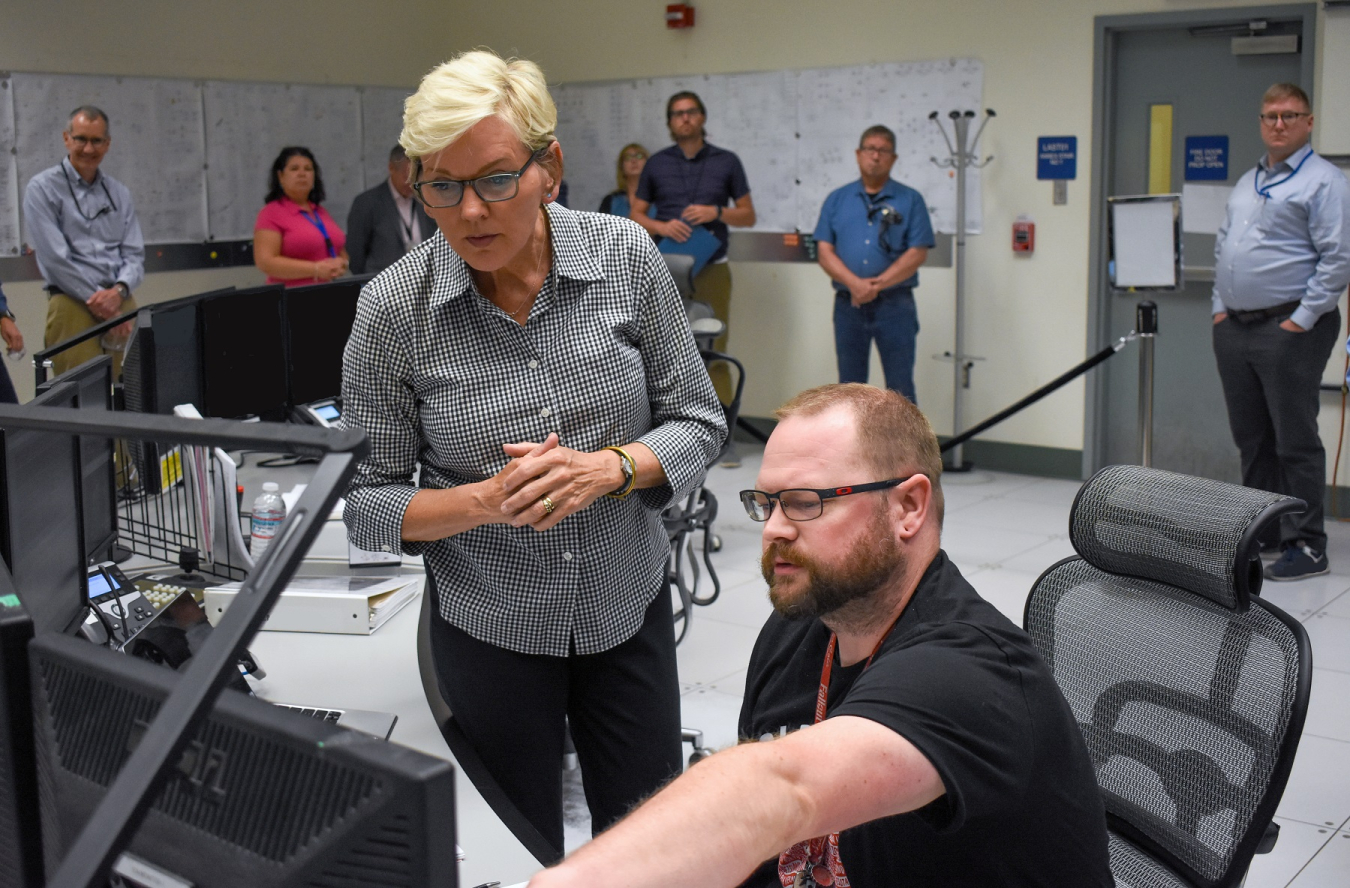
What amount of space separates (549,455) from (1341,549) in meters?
4.25

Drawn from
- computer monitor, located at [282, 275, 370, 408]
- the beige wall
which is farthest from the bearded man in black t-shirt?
the beige wall

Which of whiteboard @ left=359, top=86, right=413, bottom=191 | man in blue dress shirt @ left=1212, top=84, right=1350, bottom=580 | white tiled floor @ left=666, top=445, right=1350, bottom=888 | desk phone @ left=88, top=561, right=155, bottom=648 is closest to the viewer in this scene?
desk phone @ left=88, top=561, right=155, bottom=648

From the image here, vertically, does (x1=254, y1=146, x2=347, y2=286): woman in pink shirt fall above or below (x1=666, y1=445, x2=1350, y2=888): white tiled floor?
above

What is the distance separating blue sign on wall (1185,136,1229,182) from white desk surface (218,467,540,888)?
438 cm

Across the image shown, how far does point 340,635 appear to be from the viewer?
2.35 m

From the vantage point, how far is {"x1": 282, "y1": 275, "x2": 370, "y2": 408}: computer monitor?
A: 13.4ft

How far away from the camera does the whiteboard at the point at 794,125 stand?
6297mm

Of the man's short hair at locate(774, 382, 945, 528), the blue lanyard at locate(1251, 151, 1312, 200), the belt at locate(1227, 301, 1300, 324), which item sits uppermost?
the blue lanyard at locate(1251, 151, 1312, 200)

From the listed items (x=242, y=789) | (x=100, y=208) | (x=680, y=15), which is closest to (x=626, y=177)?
(x=680, y=15)

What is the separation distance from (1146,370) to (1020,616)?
109cm

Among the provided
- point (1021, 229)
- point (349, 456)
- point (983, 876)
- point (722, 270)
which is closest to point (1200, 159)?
point (1021, 229)

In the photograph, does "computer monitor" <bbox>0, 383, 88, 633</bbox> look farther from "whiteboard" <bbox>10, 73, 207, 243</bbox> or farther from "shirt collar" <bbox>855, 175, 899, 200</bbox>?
"whiteboard" <bbox>10, 73, 207, 243</bbox>

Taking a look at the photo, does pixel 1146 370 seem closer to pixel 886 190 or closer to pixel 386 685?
pixel 886 190

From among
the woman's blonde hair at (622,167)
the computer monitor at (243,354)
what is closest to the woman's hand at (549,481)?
the computer monitor at (243,354)
